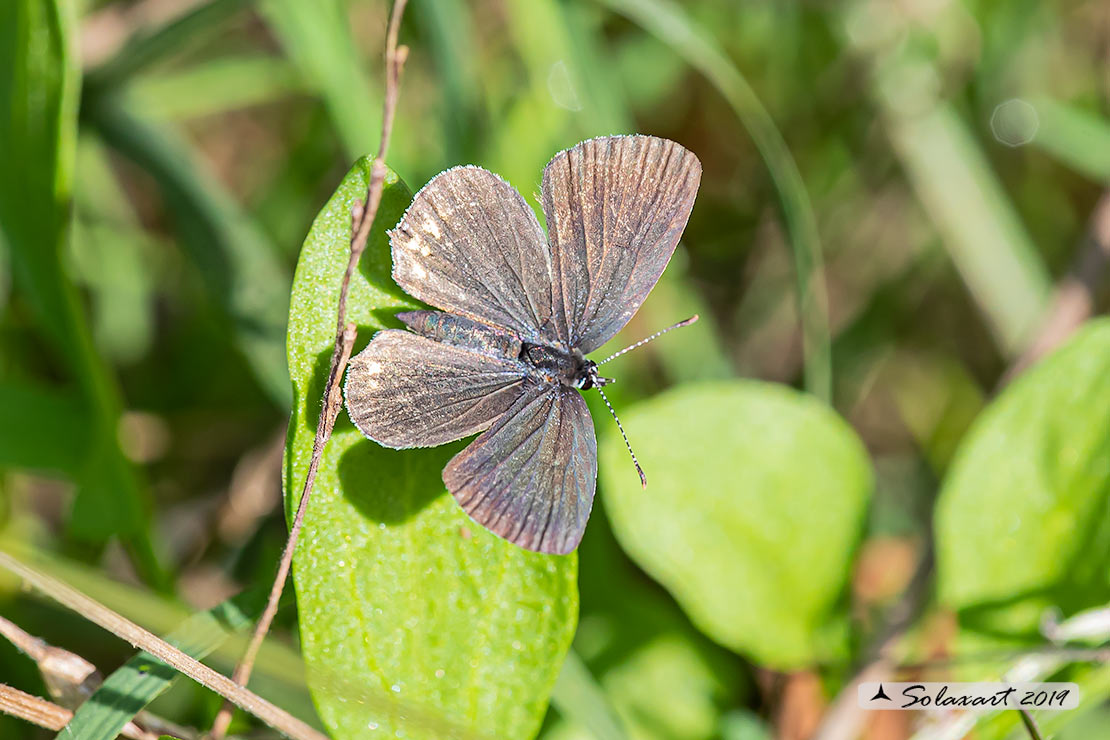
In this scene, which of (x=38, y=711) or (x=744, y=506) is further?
(x=744, y=506)

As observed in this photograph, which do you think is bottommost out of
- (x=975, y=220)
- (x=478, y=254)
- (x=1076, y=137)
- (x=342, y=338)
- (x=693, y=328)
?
(x=342, y=338)

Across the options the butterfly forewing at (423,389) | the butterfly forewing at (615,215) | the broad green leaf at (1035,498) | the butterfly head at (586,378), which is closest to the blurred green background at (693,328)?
the broad green leaf at (1035,498)

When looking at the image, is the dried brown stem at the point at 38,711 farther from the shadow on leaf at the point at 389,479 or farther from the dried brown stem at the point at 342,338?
the shadow on leaf at the point at 389,479

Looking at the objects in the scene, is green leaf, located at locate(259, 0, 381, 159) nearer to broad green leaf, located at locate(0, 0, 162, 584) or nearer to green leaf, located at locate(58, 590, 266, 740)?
broad green leaf, located at locate(0, 0, 162, 584)

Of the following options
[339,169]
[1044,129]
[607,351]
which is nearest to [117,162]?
[339,169]

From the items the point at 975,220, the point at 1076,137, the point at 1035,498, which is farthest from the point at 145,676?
the point at 1076,137

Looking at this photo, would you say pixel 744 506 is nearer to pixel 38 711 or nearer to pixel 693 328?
pixel 693 328

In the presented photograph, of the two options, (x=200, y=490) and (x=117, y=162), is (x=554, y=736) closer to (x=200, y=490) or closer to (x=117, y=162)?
(x=200, y=490)
